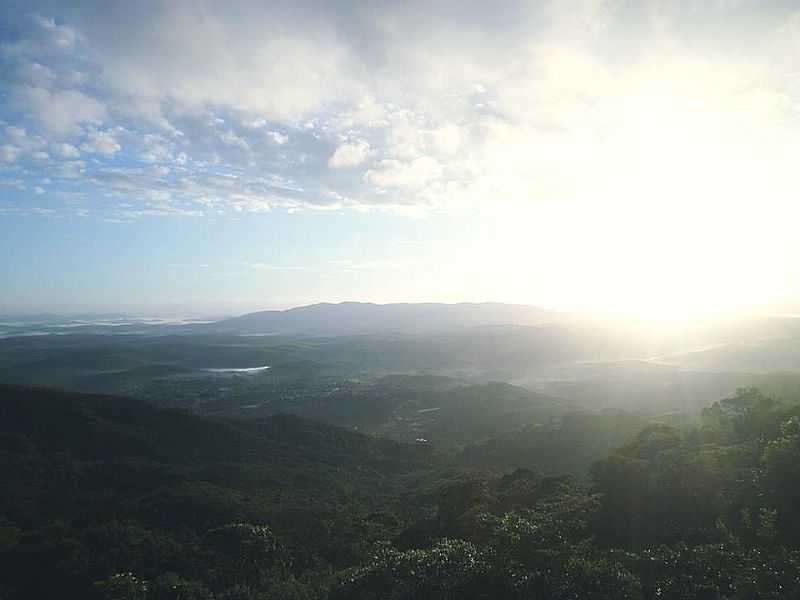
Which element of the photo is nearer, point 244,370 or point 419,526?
point 419,526

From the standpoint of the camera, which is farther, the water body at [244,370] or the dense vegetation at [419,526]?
the water body at [244,370]

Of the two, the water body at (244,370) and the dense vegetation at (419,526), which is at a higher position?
the dense vegetation at (419,526)

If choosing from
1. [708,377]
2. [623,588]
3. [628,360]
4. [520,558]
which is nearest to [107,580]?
[520,558]

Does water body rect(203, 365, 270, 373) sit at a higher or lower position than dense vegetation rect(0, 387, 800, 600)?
lower

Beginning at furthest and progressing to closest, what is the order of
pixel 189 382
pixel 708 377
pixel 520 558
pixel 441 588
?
pixel 189 382
pixel 708 377
pixel 520 558
pixel 441 588

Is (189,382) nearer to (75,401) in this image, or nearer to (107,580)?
(75,401)

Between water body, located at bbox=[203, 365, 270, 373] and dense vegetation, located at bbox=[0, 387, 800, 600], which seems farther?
water body, located at bbox=[203, 365, 270, 373]

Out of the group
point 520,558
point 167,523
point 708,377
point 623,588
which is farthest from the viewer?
point 708,377

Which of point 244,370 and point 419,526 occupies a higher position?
point 419,526
